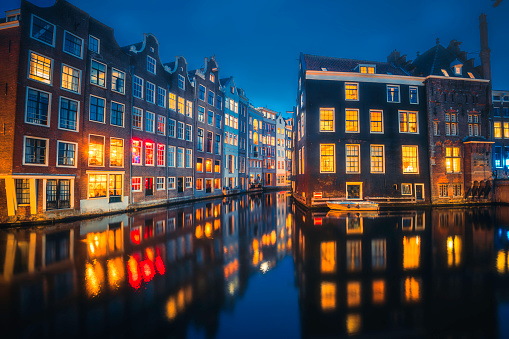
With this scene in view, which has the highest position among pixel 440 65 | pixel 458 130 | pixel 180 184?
pixel 440 65

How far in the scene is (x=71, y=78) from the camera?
67.4ft

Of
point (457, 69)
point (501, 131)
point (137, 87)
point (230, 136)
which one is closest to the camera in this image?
point (137, 87)

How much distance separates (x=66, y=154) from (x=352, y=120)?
2849cm

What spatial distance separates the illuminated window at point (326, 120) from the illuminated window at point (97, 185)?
910 inches

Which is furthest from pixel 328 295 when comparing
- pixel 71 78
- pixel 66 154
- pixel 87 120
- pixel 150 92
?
pixel 150 92

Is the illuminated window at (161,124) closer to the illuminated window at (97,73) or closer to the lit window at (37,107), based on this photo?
the illuminated window at (97,73)

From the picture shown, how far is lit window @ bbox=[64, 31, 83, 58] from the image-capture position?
20.2 meters

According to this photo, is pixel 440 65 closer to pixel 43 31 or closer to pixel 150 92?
pixel 150 92

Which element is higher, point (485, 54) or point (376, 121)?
point (485, 54)

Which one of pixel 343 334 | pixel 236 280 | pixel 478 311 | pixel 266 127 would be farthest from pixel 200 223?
pixel 266 127

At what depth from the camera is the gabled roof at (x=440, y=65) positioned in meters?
30.6

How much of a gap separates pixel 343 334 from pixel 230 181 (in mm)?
42432

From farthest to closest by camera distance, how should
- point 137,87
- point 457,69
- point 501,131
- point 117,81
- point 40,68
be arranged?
point 501,131
point 457,69
point 137,87
point 117,81
point 40,68

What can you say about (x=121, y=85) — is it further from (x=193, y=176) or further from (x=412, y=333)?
(x=412, y=333)
